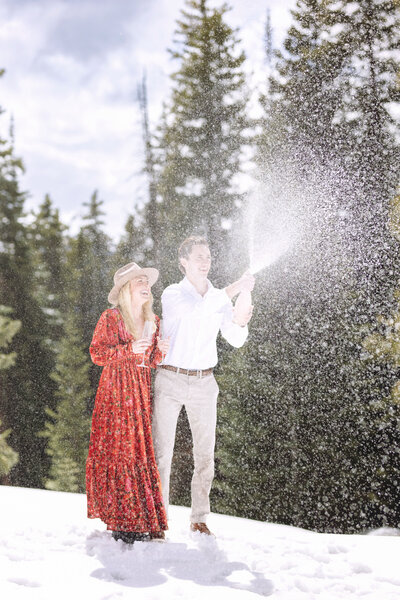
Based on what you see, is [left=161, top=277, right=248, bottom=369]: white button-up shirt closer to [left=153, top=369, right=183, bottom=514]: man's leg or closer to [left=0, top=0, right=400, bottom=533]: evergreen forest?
[left=153, top=369, right=183, bottom=514]: man's leg

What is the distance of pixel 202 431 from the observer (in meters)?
3.74

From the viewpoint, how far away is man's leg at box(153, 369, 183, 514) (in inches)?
144

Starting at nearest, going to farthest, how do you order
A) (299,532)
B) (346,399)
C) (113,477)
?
(113,477)
(299,532)
(346,399)

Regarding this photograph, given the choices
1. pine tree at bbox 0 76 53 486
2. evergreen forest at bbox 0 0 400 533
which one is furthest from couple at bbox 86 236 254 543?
pine tree at bbox 0 76 53 486

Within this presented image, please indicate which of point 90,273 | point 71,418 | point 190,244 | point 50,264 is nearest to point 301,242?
point 190,244

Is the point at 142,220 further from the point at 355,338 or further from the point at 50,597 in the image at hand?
the point at 50,597

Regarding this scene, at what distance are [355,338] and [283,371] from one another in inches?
73.3

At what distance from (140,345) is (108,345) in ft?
0.90

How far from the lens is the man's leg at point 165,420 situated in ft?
12.0

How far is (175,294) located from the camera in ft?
12.1

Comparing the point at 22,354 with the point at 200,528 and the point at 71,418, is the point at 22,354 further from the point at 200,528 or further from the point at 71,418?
the point at 200,528

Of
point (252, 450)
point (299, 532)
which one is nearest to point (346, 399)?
point (252, 450)

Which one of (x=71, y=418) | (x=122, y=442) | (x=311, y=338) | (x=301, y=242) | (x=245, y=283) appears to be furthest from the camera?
(x=71, y=418)

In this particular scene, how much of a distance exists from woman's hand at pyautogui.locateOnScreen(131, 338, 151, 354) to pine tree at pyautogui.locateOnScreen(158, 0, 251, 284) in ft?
32.5
